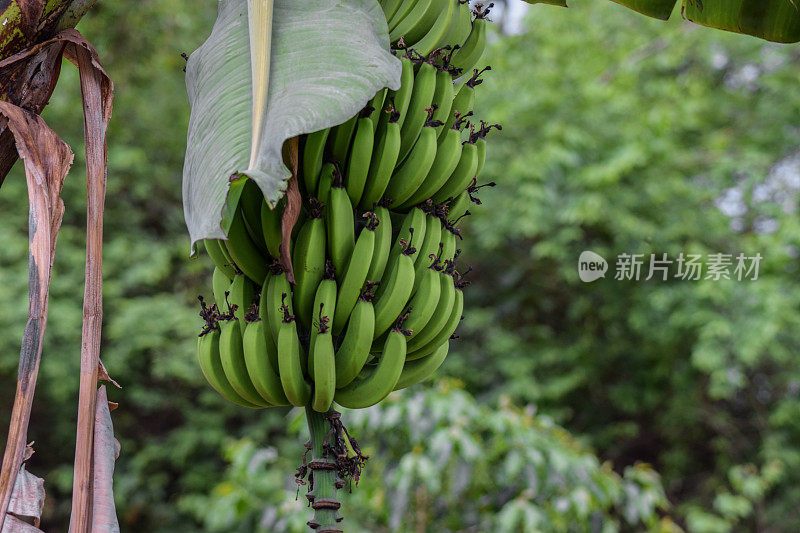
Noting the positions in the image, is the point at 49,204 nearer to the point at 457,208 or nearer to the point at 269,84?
the point at 269,84

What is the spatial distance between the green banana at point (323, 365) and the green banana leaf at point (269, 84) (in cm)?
17

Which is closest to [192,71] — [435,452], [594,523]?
[435,452]

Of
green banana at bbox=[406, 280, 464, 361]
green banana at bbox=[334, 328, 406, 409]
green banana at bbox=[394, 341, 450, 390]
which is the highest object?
green banana at bbox=[406, 280, 464, 361]

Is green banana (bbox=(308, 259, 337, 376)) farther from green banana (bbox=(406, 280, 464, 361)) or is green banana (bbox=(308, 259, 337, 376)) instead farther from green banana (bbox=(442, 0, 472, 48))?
green banana (bbox=(442, 0, 472, 48))

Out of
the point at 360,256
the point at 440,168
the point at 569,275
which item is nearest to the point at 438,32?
the point at 440,168

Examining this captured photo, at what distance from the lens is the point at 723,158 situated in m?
3.89

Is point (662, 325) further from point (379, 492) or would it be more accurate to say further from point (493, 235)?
point (379, 492)

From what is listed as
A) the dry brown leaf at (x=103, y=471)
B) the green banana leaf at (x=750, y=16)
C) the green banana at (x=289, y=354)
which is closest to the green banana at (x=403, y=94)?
the green banana at (x=289, y=354)

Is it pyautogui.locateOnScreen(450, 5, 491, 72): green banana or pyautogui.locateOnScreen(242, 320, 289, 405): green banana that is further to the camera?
pyautogui.locateOnScreen(450, 5, 491, 72): green banana

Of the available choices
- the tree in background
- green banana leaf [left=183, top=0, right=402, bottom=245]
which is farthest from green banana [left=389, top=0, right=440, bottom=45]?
the tree in background

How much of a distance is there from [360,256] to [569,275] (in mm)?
3307

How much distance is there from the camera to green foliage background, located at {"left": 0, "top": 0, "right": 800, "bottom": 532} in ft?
12.0

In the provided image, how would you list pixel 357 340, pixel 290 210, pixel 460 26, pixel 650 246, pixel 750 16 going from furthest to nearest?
pixel 650 246 → pixel 750 16 → pixel 460 26 → pixel 357 340 → pixel 290 210

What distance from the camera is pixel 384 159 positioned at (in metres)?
0.71
